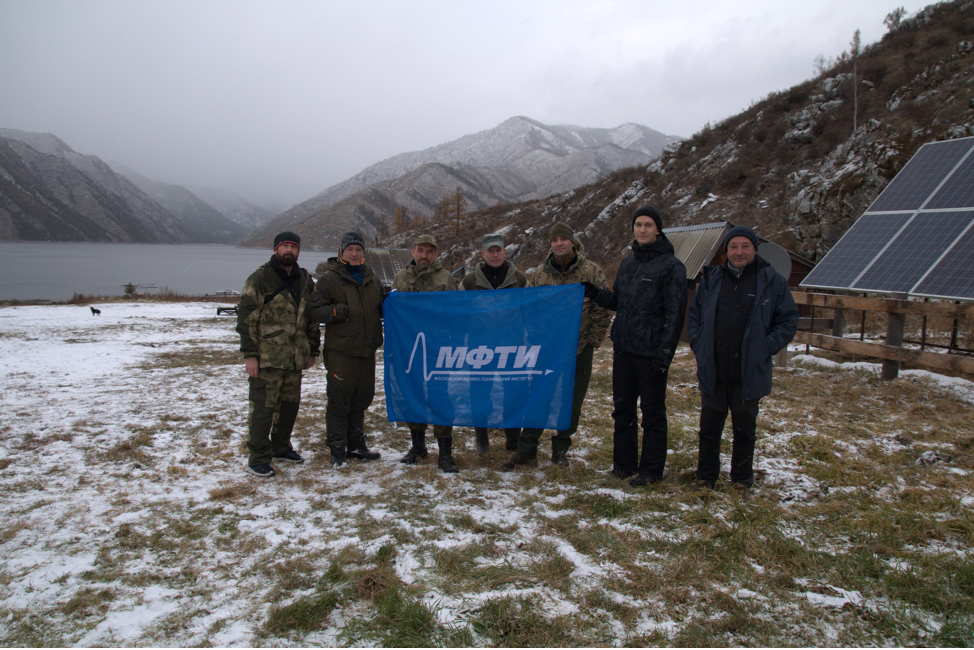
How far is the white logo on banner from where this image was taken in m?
5.25

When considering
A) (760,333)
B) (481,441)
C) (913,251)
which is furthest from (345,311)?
(913,251)

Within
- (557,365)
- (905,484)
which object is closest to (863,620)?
(905,484)

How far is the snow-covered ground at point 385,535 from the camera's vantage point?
112 inches

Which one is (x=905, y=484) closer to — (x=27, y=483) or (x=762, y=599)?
(x=762, y=599)

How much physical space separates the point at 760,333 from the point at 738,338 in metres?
0.18

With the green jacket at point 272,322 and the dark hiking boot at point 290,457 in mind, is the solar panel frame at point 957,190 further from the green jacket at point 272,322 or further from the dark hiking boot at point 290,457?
the dark hiking boot at point 290,457

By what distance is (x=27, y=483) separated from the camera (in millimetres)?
4883

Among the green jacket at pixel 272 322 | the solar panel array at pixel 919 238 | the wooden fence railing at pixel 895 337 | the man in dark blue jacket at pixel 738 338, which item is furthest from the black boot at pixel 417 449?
the wooden fence railing at pixel 895 337

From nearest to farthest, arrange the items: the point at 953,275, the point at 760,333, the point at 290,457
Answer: the point at 760,333
the point at 290,457
the point at 953,275

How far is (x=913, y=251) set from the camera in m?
7.87

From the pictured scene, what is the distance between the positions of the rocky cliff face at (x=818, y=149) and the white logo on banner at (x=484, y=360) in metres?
15.7

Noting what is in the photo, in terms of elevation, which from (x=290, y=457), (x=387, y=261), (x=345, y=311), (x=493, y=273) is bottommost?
(x=290, y=457)

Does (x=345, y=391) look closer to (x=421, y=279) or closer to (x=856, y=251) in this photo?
(x=421, y=279)

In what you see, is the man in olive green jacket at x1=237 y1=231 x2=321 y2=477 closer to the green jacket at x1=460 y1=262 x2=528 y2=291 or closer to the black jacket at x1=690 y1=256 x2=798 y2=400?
the green jacket at x1=460 y1=262 x2=528 y2=291
